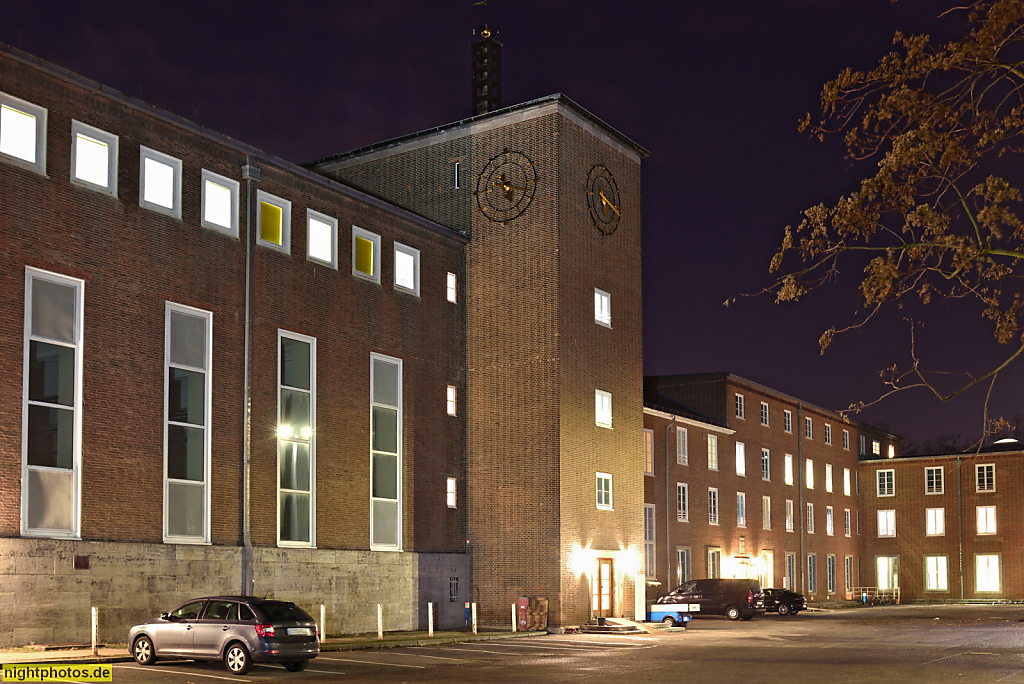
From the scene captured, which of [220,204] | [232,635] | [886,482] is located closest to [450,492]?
[220,204]

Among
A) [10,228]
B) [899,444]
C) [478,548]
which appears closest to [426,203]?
[478,548]

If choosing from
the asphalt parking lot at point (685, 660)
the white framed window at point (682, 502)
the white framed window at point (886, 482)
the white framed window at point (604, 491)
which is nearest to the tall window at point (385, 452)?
the asphalt parking lot at point (685, 660)

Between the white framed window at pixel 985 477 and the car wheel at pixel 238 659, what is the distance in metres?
65.7

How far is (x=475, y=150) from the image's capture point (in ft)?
135

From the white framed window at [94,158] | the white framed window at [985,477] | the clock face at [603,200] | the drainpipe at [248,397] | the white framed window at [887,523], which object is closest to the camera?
the white framed window at [94,158]

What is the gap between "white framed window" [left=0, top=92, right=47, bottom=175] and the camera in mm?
25469

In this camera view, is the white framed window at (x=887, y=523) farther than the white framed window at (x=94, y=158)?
Yes

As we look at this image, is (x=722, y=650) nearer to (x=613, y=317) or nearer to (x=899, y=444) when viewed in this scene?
(x=613, y=317)

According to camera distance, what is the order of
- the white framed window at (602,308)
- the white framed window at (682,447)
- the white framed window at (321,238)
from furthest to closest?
1. the white framed window at (682,447)
2. the white framed window at (602,308)
3. the white framed window at (321,238)

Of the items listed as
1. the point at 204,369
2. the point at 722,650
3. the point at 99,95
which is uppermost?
the point at 99,95

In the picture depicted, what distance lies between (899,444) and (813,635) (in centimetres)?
6385

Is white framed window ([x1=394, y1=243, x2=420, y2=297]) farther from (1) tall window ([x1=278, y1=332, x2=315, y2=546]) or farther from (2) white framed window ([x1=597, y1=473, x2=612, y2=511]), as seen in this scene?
(2) white framed window ([x1=597, y1=473, x2=612, y2=511])

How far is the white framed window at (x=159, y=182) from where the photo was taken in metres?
28.6

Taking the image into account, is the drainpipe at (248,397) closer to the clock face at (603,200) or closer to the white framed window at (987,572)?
the clock face at (603,200)
